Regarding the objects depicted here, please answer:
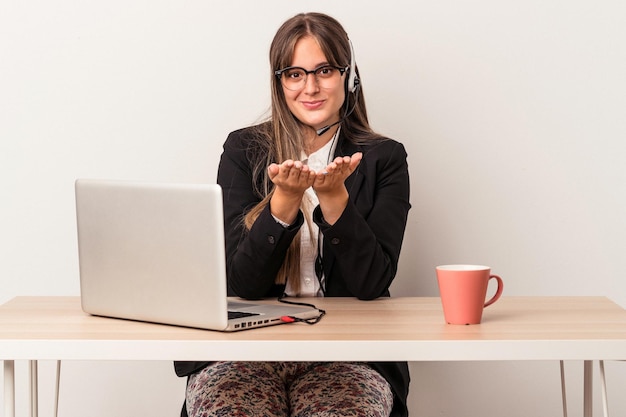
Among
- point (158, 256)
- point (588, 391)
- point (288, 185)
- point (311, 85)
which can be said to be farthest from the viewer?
point (311, 85)

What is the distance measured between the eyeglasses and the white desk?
0.63 meters

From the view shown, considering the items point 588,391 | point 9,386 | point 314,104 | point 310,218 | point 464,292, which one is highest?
point 314,104

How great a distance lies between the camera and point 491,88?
2404 mm

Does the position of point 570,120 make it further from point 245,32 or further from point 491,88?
point 245,32

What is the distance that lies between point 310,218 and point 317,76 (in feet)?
1.01

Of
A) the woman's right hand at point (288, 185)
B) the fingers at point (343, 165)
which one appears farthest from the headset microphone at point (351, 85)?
the fingers at point (343, 165)

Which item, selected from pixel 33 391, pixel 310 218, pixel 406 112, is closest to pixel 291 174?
pixel 310 218

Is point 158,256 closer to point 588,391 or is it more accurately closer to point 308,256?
point 308,256

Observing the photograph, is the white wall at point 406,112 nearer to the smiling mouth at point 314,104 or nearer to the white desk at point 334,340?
the smiling mouth at point 314,104

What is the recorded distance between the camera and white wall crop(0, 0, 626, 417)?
2.39 meters

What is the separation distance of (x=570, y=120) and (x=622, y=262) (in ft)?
1.40

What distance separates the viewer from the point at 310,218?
1894mm

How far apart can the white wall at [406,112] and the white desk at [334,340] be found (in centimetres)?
101

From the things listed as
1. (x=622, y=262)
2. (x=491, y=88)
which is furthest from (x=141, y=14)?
(x=622, y=262)
